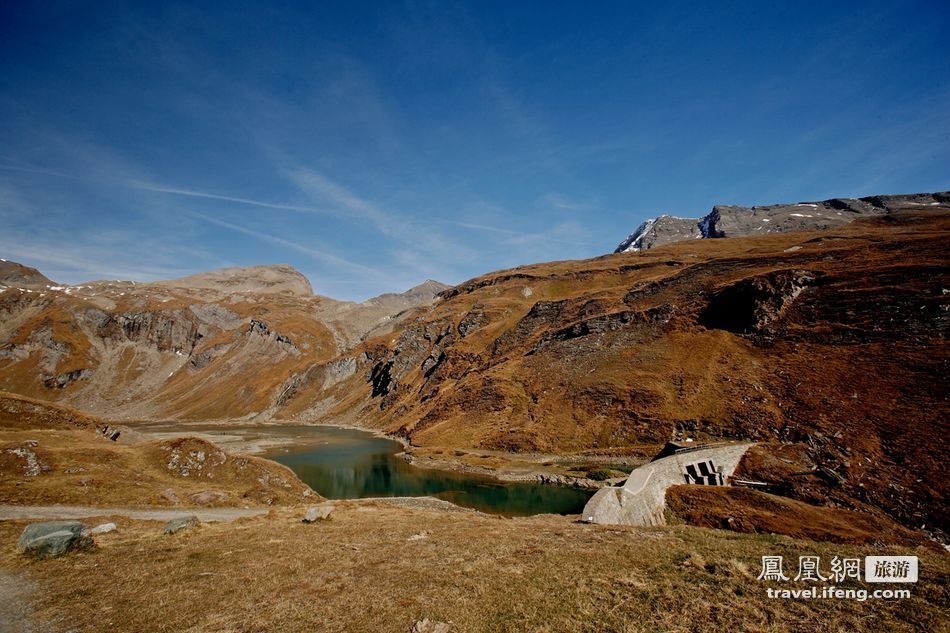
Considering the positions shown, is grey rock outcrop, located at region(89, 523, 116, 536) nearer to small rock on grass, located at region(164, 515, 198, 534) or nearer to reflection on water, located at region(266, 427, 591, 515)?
small rock on grass, located at region(164, 515, 198, 534)

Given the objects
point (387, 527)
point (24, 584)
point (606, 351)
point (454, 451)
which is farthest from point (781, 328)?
point (24, 584)

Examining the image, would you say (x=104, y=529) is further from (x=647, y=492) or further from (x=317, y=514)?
(x=647, y=492)

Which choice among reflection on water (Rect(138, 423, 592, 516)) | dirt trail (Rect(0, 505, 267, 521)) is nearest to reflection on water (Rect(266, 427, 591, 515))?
reflection on water (Rect(138, 423, 592, 516))

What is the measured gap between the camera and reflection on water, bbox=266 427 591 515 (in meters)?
53.3

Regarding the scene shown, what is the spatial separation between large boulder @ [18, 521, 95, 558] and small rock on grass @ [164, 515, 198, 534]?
442 centimetres

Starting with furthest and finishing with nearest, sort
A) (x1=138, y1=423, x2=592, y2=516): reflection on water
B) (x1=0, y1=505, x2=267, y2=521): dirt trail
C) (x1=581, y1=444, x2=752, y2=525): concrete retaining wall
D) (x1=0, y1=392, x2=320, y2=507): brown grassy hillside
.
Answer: (x1=138, y1=423, x2=592, y2=516): reflection on water → (x1=0, y1=392, x2=320, y2=507): brown grassy hillside → (x1=581, y1=444, x2=752, y2=525): concrete retaining wall → (x1=0, y1=505, x2=267, y2=521): dirt trail

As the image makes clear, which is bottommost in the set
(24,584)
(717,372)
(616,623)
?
(24,584)

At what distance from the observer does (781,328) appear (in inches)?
3024

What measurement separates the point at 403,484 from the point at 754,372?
216ft

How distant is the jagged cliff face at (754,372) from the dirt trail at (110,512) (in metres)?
55.6

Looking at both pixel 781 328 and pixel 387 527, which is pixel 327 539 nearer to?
pixel 387 527

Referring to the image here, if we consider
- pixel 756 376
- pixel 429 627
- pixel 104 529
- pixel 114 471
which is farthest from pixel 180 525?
pixel 756 376

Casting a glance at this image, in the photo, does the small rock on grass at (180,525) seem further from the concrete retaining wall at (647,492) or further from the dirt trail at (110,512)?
the concrete retaining wall at (647,492)

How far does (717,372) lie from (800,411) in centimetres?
1810
